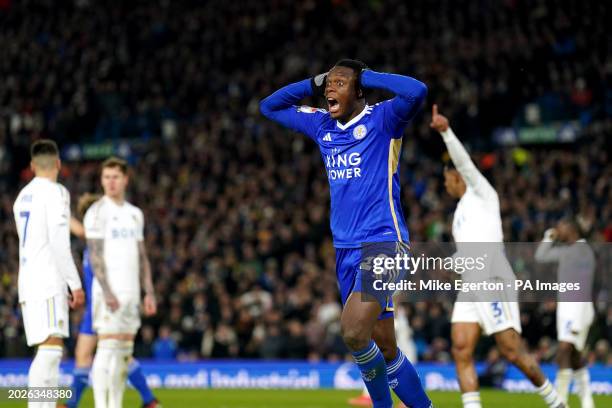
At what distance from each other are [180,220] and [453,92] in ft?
21.9

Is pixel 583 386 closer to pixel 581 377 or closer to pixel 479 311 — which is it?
pixel 581 377

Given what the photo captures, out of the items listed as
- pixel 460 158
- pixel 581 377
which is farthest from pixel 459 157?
pixel 581 377

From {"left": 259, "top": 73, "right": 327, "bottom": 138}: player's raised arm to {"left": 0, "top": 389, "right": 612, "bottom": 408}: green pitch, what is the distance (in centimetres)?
581

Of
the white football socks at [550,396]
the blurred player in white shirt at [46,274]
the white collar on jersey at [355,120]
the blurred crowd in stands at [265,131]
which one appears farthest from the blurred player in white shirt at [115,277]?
the blurred crowd in stands at [265,131]

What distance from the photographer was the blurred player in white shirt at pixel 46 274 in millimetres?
9000

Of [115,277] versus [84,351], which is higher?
[115,277]

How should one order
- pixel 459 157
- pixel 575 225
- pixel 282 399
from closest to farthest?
1. pixel 459 157
2. pixel 575 225
3. pixel 282 399

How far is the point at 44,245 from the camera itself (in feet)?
30.1

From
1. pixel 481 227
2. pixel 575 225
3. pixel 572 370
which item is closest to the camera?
pixel 481 227

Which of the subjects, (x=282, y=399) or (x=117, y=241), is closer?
(x=117, y=241)

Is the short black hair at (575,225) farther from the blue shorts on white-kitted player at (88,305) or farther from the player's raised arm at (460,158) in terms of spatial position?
the blue shorts on white-kitted player at (88,305)

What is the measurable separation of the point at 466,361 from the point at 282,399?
5842 millimetres

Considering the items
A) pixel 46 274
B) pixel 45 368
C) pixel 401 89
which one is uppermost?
pixel 401 89

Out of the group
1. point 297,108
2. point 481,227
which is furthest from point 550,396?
point 297,108
